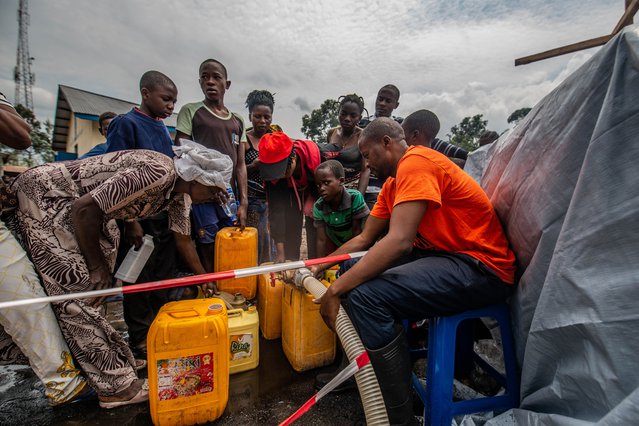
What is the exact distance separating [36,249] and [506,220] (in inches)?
105

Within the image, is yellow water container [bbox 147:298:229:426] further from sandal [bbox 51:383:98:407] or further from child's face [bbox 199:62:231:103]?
child's face [bbox 199:62:231:103]

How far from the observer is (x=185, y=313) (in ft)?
5.68

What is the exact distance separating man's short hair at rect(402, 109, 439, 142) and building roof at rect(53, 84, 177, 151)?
12.8m

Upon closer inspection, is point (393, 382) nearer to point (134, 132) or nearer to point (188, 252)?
point (188, 252)

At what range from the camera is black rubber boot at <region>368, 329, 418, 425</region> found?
143cm

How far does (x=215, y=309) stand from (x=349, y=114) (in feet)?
9.03

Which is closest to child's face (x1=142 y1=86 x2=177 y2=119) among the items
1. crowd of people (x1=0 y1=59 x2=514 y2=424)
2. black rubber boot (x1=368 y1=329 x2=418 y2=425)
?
crowd of people (x1=0 y1=59 x2=514 y2=424)

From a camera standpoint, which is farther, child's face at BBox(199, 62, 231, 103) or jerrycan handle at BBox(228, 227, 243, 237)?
child's face at BBox(199, 62, 231, 103)

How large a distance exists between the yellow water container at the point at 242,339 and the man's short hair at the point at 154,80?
6.43 feet

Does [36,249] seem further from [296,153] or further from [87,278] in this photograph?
[296,153]

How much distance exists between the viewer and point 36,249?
169 cm

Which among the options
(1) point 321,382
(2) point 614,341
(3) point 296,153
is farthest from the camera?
(3) point 296,153

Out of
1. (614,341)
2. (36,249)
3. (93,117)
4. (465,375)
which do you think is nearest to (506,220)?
(614,341)

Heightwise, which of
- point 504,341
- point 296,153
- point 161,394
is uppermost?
point 296,153
